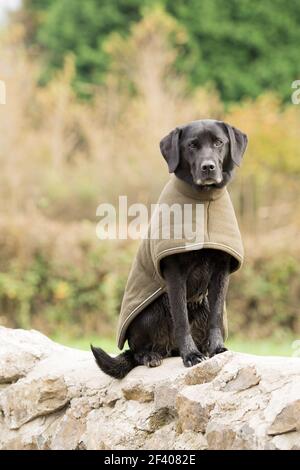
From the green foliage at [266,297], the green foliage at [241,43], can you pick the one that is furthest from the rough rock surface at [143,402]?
the green foliage at [241,43]

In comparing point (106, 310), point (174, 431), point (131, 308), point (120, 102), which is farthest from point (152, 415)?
point (120, 102)

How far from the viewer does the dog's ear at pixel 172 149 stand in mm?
5047

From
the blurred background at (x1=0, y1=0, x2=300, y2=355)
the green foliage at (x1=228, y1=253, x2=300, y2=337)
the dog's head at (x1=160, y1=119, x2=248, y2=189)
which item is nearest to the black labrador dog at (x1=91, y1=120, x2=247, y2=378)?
the dog's head at (x1=160, y1=119, x2=248, y2=189)

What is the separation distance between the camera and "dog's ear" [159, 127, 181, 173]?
199 inches

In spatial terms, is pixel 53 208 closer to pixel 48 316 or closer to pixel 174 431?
pixel 48 316

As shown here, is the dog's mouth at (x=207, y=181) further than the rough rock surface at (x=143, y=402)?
Yes

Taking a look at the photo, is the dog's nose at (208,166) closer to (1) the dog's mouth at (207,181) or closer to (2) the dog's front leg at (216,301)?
(1) the dog's mouth at (207,181)

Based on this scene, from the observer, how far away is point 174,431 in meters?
4.61

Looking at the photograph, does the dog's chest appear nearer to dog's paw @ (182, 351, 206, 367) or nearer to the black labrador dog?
the black labrador dog

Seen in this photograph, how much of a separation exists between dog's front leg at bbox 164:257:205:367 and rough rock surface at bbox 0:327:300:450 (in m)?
0.14

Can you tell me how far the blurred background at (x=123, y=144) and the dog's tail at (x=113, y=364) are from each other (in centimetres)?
453

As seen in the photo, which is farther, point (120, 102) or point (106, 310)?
point (120, 102)

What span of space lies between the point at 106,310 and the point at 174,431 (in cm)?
677

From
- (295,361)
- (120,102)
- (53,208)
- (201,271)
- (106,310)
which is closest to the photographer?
(295,361)
